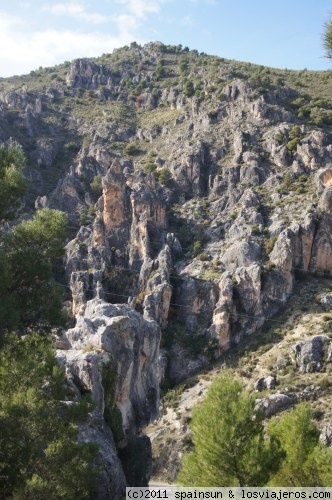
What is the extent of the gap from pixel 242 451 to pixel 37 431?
7406 millimetres

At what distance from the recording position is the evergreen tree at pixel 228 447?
17.2 metres

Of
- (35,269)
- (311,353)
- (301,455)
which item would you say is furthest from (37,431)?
(311,353)

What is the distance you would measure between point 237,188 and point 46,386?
63905 millimetres

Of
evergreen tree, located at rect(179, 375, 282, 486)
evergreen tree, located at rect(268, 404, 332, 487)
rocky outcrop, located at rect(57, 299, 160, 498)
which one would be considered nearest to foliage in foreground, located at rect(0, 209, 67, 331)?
evergreen tree, located at rect(179, 375, 282, 486)

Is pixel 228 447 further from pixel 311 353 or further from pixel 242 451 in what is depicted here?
pixel 311 353

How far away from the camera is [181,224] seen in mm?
74750

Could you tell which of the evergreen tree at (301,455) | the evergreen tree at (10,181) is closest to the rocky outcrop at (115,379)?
the evergreen tree at (301,455)

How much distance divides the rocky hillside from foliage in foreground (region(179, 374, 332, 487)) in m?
5.69

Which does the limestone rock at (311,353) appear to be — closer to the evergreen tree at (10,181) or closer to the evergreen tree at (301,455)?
the evergreen tree at (301,455)

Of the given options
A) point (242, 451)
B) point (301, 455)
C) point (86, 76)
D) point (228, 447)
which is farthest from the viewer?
point (86, 76)

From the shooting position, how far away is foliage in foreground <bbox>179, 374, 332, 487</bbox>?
56.4 ft

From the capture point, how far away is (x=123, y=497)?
795 inches

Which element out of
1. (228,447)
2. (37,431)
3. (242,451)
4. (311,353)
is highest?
(37,431)

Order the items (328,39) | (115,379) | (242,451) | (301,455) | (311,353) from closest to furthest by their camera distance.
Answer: (328,39), (242,451), (301,455), (115,379), (311,353)
